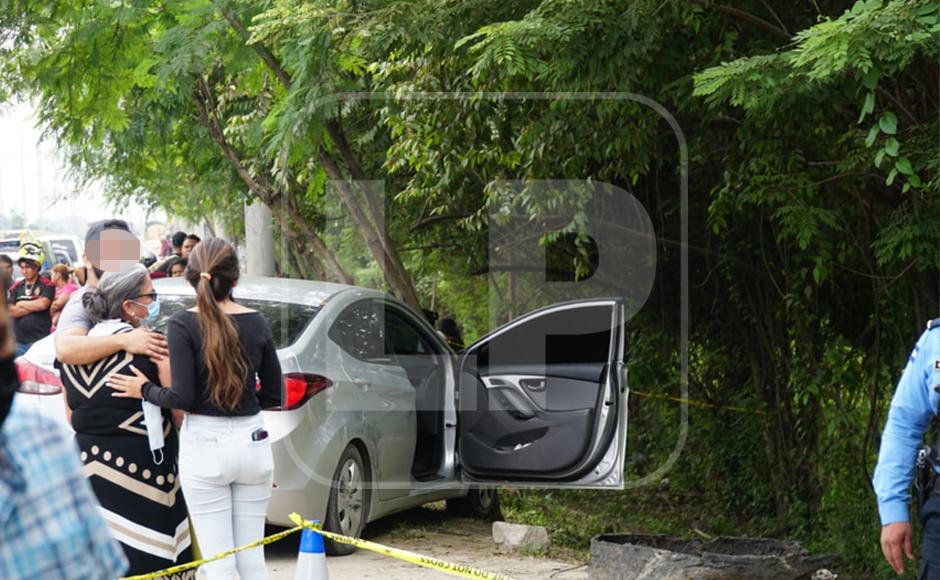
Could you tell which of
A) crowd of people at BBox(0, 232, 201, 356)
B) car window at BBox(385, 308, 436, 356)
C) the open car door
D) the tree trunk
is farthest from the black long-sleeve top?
the tree trunk

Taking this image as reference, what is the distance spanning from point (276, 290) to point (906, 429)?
4795mm

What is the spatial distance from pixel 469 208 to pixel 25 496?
10075mm

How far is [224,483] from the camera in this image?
16.4 ft

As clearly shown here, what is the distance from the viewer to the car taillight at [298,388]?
275 inches

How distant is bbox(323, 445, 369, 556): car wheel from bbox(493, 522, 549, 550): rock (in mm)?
1036

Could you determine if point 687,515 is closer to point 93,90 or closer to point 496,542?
point 496,542

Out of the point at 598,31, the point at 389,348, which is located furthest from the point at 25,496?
the point at 389,348

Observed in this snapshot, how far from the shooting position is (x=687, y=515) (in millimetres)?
11469

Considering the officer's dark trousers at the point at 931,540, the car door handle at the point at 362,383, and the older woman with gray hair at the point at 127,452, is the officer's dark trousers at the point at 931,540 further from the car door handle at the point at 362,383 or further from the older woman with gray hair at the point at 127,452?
the car door handle at the point at 362,383

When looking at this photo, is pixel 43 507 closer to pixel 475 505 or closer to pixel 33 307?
pixel 475 505

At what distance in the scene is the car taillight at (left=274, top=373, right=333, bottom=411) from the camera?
698 centimetres

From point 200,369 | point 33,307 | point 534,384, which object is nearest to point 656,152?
point 534,384

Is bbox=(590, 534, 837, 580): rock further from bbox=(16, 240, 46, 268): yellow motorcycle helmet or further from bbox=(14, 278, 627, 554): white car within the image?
bbox=(16, 240, 46, 268): yellow motorcycle helmet

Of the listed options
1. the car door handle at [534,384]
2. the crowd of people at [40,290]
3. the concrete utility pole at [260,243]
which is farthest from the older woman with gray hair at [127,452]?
the concrete utility pole at [260,243]
